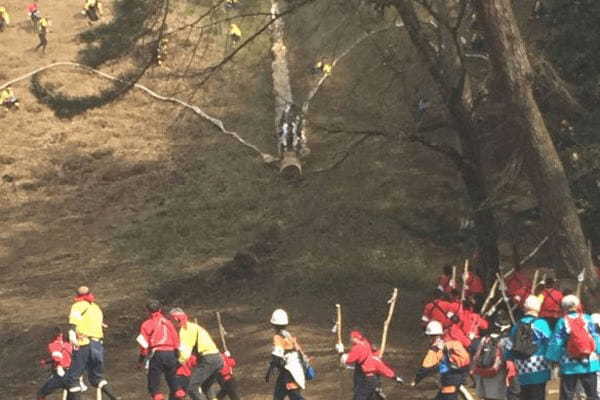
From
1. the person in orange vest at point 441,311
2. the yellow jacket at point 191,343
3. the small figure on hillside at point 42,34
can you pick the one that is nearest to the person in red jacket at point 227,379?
the yellow jacket at point 191,343

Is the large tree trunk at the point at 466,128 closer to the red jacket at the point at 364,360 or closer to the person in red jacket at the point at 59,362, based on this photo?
the red jacket at the point at 364,360

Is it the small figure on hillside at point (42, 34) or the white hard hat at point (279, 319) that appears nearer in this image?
the white hard hat at point (279, 319)

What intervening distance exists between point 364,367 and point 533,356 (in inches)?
90.3

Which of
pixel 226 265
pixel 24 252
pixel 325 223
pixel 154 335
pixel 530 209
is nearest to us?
pixel 154 335

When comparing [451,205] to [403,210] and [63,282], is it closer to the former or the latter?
[403,210]

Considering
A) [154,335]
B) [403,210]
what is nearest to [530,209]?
[403,210]

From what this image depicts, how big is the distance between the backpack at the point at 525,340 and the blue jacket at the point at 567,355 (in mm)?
270

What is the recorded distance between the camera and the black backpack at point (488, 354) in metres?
13.9

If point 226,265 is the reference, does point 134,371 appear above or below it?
below

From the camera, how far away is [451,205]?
30719 mm

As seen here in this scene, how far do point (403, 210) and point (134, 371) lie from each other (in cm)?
1222

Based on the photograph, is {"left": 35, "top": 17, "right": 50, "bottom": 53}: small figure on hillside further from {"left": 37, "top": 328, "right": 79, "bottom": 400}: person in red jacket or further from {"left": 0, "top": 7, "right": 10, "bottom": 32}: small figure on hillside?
{"left": 37, "top": 328, "right": 79, "bottom": 400}: person in red jacket

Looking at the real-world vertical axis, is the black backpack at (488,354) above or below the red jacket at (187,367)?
above

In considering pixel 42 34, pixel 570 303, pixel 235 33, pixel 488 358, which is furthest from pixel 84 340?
pixel 42 34
